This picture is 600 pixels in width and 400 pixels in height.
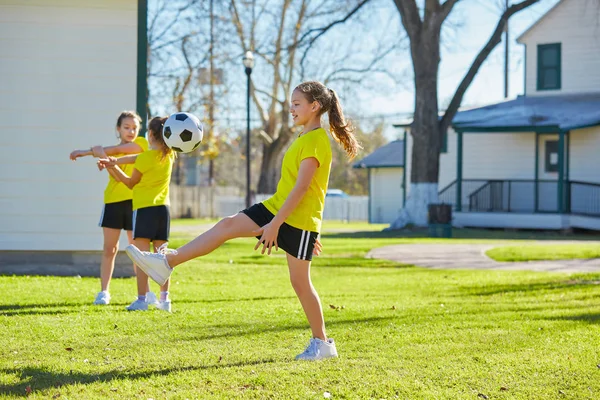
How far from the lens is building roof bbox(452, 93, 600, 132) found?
27375 millimetres

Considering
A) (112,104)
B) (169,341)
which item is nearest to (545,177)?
(112,104)

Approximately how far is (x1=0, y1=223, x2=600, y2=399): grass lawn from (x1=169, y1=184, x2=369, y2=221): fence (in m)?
31.9

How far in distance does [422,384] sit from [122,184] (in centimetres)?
475

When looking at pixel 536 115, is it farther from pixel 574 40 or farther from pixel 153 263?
pixel 153 263

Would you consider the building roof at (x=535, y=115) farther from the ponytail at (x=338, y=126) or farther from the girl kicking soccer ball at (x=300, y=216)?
the girl kicking soccer ball at (x=300, y=216)

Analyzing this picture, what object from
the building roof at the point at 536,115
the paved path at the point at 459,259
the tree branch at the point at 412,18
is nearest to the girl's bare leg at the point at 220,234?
the paved path at the point at 459,259

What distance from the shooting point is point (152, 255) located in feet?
18.6

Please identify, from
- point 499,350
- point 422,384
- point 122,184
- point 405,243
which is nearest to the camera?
point 422,384

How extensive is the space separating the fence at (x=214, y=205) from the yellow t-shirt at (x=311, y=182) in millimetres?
35839

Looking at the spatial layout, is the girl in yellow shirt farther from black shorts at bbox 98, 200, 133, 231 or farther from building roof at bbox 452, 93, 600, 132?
building roof at bbox 452, 93, 600, 132

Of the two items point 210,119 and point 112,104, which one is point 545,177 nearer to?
point 210,119

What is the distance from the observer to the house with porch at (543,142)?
89.8 ft

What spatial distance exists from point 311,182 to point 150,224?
279 cm

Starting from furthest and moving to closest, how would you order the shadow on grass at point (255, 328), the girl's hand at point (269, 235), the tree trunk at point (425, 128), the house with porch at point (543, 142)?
the house with porch at point (543, 142) → the tree trunk at point (425, 128) → the shadow on grass at point (255, 328) → the girl's hand at point (269, 235)
